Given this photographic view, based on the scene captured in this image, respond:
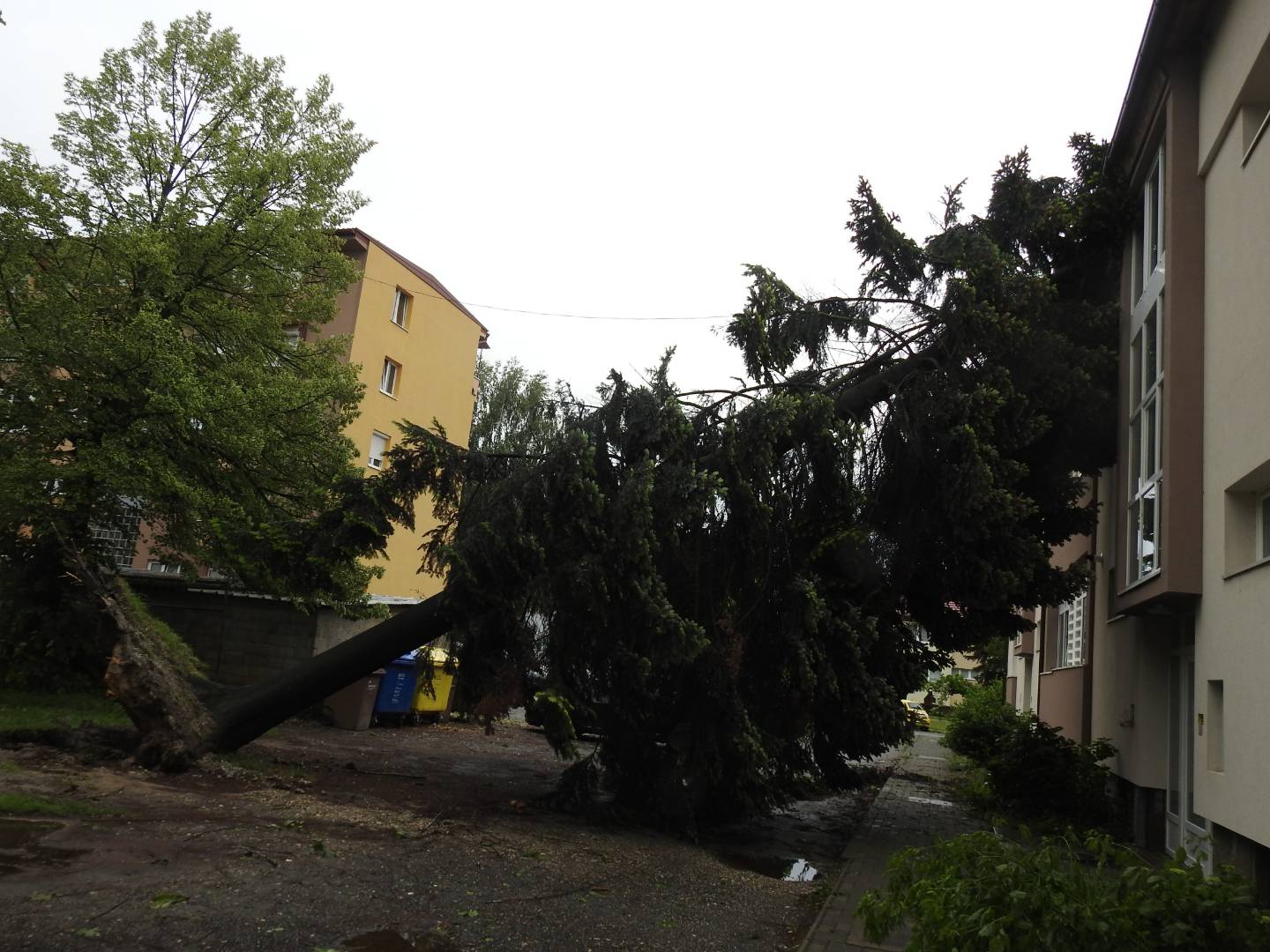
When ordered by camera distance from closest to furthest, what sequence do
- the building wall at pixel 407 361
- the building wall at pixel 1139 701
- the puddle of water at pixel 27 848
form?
the puddle of water at pixel 27 848 < the building wall at pixel 1139 701 < the building wall at pixel 407 361

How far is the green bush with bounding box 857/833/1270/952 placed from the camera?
3.74 metres

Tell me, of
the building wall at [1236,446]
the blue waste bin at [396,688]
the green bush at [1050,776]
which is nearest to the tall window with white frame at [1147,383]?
the building wall at [1236,446]

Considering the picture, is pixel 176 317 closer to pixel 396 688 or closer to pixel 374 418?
pixel 396 688

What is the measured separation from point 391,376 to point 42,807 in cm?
2235

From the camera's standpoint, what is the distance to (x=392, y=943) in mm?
5535

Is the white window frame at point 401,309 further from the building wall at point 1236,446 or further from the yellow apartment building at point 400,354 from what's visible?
the building wall at point 1236,446

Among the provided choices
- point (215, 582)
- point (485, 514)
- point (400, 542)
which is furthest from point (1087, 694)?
point (400, 542)

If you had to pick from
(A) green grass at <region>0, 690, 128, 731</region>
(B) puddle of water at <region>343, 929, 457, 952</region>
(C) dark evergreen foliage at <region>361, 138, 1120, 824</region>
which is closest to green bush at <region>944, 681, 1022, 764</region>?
(C) dark evergreen foliage at <region>361, 138, 1120, 824</region>

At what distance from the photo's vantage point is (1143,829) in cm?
1154

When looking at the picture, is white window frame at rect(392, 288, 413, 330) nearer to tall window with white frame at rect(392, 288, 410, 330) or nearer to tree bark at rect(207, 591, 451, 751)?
tall window with white frame at rect(392, 288, 410, 330)

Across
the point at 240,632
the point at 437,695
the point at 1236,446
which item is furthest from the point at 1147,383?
the point at 240,632

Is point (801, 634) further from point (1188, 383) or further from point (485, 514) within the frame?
point (1188, 383)

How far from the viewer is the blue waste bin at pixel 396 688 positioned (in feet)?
55.0

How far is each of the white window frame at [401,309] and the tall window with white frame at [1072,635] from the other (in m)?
19.2
